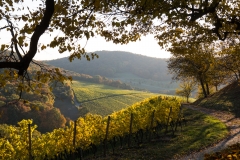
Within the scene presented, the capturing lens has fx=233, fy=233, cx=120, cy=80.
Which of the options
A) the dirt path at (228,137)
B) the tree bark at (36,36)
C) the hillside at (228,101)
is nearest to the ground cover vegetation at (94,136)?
the dirt path at (228,137)

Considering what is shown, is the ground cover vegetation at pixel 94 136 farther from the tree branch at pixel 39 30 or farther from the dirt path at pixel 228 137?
the tree branch at pixel 39 30

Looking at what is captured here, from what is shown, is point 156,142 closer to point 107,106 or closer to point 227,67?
point 227,67

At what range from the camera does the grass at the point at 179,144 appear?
13.3 metres

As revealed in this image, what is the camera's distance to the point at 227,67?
95.2ft

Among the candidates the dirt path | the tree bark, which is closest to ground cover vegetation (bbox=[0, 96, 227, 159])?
the dirt path

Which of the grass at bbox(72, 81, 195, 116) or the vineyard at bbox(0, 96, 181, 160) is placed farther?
the grass at bbox(72, 81, 195, 116)

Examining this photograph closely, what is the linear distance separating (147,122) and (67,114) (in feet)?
268

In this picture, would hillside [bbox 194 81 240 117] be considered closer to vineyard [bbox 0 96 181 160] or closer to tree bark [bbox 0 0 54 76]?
vineyard [bbox 0 96 181 160]

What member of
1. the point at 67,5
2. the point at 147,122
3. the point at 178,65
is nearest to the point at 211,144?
the point at 147,122

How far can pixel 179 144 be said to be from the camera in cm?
1473

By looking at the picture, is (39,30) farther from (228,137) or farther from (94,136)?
(228,137)

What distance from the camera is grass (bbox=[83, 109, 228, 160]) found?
13258 millimetres

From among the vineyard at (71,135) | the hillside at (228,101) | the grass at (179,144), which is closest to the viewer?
the vineyard at (71,135)

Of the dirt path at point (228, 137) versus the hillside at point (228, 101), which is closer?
the dirt path at point (228, 137)
